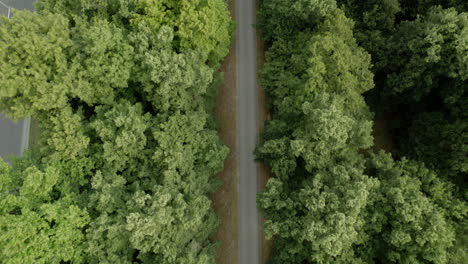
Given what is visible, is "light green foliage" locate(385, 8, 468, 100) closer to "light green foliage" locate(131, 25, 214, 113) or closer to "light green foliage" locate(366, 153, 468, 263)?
"light green foliage" locate(366, 153, 468, 263)

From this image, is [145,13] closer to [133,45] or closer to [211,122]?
[133,45]

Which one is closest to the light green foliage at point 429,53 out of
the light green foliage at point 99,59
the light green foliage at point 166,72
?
the light green foliage at point 166,72

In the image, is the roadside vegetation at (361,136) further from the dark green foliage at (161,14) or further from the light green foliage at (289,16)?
the dark green foliage at (161,14)

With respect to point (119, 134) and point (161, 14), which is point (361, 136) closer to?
point (119, 134)

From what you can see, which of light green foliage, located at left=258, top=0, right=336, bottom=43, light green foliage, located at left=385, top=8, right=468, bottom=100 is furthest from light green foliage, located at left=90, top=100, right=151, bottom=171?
light green foliage, located at left=385, top=8, right=468, bottom=100

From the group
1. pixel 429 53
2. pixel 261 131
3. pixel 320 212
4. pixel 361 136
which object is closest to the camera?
pixel 320 212

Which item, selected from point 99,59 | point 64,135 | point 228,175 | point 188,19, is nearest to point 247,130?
point 228,175
